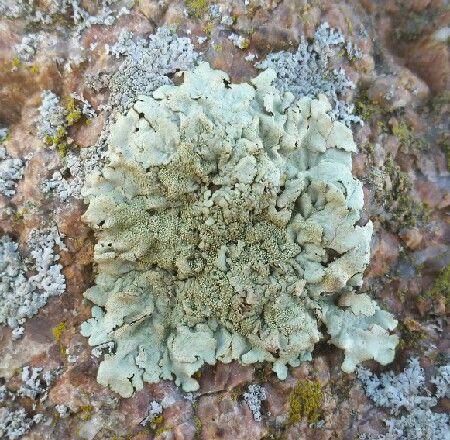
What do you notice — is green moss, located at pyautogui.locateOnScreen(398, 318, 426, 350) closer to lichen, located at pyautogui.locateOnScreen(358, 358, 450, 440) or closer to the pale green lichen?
lichen, located at pyautogui.locateOnScreen(358, 358, 450, 440)

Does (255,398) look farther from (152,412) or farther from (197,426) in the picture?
(152,412)

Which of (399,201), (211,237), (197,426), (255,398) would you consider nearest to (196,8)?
(211,237)

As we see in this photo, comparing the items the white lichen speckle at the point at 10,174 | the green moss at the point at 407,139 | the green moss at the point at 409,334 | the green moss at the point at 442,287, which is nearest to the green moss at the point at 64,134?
the white lichen speckle at the point at 10,174

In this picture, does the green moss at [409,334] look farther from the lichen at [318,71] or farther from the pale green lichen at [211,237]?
the lichen at [318,71]

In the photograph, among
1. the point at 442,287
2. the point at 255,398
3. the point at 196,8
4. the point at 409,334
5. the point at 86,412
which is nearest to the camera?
the point at 86,412

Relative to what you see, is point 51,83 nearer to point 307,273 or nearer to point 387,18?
point 307,273
